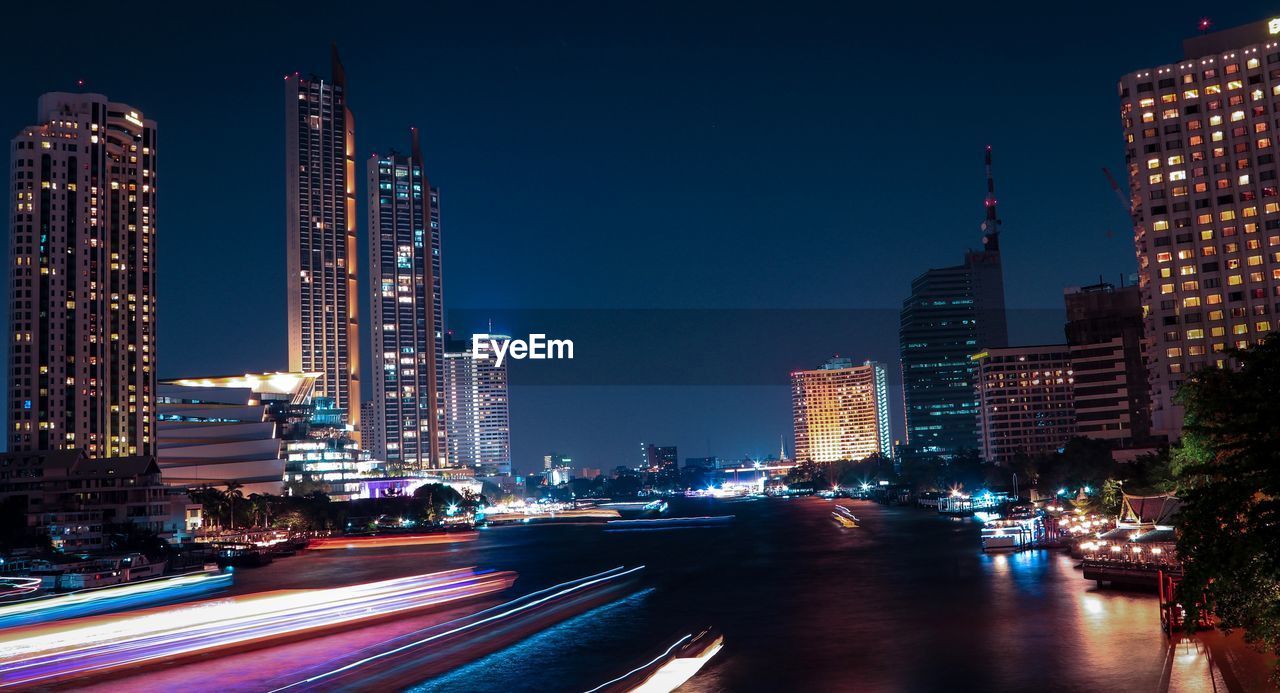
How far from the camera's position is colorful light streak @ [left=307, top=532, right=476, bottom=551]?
101 m

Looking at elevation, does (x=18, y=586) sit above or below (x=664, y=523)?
above

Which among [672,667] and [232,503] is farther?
[232,503]

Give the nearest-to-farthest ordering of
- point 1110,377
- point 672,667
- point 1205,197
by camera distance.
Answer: point 672,667 → point 1205,197 → point 1110,377

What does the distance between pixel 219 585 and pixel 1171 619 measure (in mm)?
49000

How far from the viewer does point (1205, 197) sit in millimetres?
93875

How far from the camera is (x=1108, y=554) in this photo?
41.3 meters

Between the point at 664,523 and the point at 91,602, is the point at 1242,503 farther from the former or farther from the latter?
the point at 664,523

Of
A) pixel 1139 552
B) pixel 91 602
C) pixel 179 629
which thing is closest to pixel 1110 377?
pixel 1139 552

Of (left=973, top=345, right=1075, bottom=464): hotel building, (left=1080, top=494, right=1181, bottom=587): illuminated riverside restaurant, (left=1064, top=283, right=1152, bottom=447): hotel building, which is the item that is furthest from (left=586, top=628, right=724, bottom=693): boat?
(left=973, top=345, right=1075, bottom=464): hotel building

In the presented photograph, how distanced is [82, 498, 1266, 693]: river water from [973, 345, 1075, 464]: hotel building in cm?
13067

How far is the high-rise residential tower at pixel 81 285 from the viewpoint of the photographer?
122812 mm

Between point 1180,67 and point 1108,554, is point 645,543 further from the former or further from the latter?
point 1180,67

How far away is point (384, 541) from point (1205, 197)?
3350 inches

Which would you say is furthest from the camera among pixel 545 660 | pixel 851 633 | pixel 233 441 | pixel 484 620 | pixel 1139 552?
pixel 233 441
